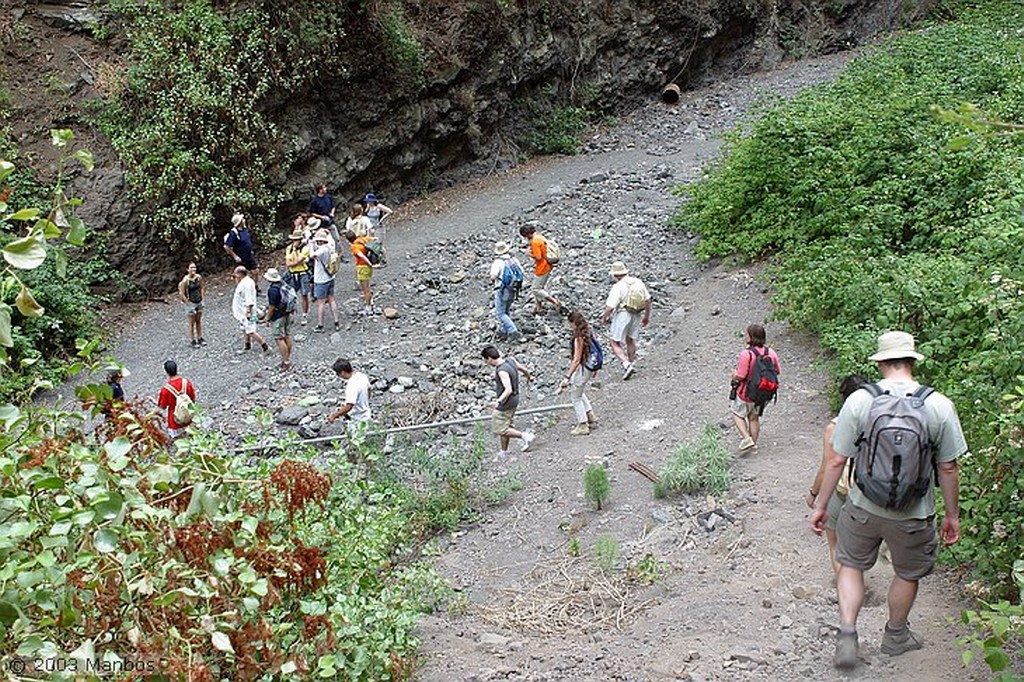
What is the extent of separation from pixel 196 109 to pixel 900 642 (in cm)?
1442

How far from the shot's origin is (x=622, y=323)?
11.8 metres

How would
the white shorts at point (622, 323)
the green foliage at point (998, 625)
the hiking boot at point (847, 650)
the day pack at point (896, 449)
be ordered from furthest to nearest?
the white shorts at point (622, 323) < the hiking boot at point (847, 650) < the day pack at point (896, 449) < the green foliage at point (998, 625)

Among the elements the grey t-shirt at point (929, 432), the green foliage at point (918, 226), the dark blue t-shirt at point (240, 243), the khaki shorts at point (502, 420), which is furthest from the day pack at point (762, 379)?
the dark blue t-shirt at point (240, 243)

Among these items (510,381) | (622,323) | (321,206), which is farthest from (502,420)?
(321,206)

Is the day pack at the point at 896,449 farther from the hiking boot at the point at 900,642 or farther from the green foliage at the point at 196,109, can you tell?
the green foliage at the point at 196,109

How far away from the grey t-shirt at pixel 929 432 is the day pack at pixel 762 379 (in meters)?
3.44

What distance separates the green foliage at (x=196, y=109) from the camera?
16.1 meters

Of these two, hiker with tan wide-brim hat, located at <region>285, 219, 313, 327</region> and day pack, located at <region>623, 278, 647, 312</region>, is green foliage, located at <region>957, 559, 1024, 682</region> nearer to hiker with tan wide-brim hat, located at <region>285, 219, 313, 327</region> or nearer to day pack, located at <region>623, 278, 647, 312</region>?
day pack, located at <region>623, 278, 647, 312</region>

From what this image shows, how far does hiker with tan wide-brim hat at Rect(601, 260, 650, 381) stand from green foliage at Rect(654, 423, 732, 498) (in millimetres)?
2967

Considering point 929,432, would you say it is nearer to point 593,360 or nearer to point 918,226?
point 593,360

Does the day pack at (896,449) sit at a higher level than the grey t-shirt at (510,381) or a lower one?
higher

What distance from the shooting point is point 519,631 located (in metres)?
6.89

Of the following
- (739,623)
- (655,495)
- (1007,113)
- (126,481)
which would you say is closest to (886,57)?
(1007,113)

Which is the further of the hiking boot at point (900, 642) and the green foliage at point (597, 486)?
the green foliage at point (597, 486)
